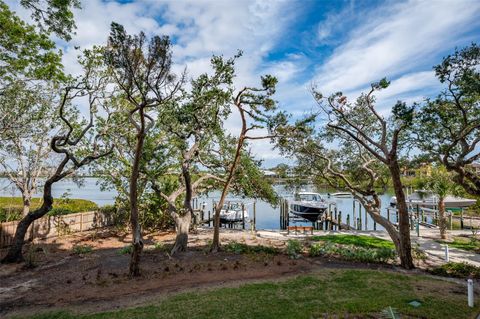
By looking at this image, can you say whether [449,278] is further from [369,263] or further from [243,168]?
[243,168]

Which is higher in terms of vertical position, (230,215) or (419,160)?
(419,160)

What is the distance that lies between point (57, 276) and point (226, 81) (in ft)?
28.3

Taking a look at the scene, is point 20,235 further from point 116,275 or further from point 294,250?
point 294,250

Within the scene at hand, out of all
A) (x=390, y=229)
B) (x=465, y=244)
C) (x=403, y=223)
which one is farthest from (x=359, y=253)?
(x=465, y=244)

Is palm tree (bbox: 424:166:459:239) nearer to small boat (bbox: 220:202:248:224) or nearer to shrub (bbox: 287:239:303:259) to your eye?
shrub (bbox: 287:239:303:259)

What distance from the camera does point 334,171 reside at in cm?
1414

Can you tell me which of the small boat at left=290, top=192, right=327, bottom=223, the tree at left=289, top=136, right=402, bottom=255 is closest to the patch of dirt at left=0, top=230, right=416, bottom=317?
the tree at left=289, top=136, right=402, bottom=255

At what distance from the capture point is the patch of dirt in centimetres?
719

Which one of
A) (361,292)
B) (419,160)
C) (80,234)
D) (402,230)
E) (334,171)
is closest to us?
(361,292)

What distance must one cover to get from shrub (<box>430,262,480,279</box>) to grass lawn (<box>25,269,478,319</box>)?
64.2 inches

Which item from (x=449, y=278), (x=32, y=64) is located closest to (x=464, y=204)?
(x=449, y=278)

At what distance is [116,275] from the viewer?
924cm

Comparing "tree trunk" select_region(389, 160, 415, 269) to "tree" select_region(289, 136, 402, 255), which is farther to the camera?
"tree" select_region(289, 136, 402, 255)

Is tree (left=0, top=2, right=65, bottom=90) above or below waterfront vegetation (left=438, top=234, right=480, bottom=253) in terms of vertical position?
above
